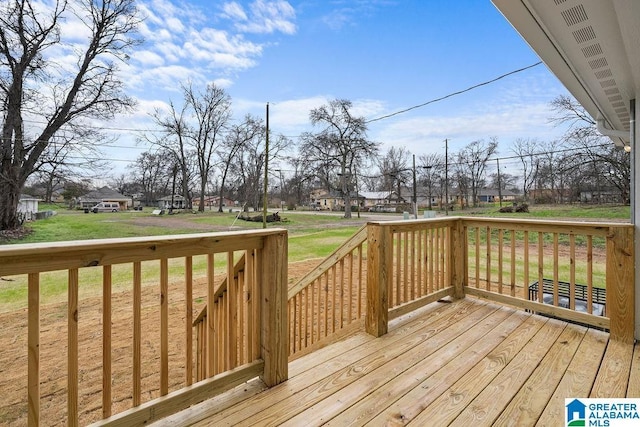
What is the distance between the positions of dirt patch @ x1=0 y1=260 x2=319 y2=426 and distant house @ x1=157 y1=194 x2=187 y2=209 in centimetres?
481

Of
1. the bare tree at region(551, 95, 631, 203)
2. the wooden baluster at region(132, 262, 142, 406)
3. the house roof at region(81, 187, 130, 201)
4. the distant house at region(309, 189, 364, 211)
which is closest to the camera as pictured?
the wooden baluster at region(132, 262, 142, 406)

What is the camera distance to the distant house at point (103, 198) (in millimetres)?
6269

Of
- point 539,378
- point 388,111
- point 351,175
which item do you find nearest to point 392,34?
point 388,111

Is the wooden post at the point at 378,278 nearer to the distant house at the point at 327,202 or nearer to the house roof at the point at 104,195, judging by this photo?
the house roof at the point at 104,195

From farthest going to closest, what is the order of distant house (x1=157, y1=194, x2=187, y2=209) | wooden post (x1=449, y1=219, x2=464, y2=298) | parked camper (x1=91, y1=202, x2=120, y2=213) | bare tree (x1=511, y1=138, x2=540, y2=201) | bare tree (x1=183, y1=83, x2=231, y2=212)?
bare tree (x1=183, y1=83, x2=231, y2=212) → distant house (x1=157, y1=194, x2=187, y2=209) → bare tree (x1=511, y1=138, x2=540, y2=201) → parked camper (x1=91, y1=202, x2=120, y2=213) → wooden post (x1=449, y1=219, x2=464, y2=298)

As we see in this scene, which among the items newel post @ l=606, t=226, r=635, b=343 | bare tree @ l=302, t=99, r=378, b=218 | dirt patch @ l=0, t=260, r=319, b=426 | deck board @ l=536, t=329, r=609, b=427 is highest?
bare tree @ l=302, t=99, r=378, b=218

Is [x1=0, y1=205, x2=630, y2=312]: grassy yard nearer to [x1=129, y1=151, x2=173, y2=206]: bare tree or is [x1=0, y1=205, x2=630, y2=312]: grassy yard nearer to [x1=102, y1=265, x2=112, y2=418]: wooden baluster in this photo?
[x1=129, y1=151, x2=173, y2=206]: bare tree

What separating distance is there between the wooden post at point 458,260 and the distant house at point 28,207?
699 centimetres

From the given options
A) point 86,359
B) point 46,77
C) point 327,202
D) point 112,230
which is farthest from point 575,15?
point 327,202

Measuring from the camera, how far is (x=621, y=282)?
1.95m

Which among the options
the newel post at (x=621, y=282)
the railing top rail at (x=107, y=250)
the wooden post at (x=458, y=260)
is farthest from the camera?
the wooden post at (x=458, y=260)

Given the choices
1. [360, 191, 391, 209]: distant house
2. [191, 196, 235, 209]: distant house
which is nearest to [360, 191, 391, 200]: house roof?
[360, 191, 391, 209]: distant house

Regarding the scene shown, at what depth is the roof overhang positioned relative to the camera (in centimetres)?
114

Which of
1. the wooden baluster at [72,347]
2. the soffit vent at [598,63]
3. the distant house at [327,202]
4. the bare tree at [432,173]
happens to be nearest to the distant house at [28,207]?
the wooden baluster at [72,347]
